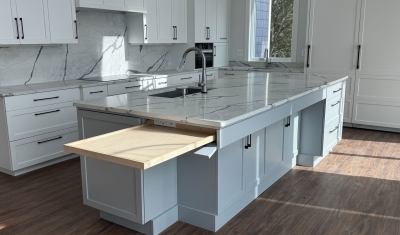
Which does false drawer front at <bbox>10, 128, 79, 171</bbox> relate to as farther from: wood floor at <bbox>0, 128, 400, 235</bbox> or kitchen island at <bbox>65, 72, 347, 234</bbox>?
kitchen island at <bbox>65, 72, 347, 234</bbox>

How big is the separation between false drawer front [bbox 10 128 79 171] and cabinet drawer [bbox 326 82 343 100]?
8.89ft

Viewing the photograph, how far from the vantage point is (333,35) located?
523 centimetres

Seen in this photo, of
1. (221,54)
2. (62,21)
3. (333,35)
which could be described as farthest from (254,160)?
(221,54)

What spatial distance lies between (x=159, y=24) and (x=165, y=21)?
139 mm

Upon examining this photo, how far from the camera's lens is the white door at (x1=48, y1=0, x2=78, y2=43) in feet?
12.7

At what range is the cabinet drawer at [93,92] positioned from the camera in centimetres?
405

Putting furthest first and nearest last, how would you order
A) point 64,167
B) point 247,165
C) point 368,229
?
point 64,167
point 247,165
point 368,229

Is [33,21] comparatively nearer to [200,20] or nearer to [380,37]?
[200,20]

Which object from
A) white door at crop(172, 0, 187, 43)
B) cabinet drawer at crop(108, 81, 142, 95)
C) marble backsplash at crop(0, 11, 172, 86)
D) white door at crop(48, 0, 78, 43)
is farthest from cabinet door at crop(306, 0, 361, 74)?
white door at crop(48, 0, 78, 43)

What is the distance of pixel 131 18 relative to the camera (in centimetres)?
516

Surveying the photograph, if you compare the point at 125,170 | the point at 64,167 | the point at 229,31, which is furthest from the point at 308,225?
the point at 229,31

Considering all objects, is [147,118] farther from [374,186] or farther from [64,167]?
[374,186]

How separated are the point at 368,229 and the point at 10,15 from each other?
355 centimetres

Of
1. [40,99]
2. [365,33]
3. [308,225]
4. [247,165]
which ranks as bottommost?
[308,225]
